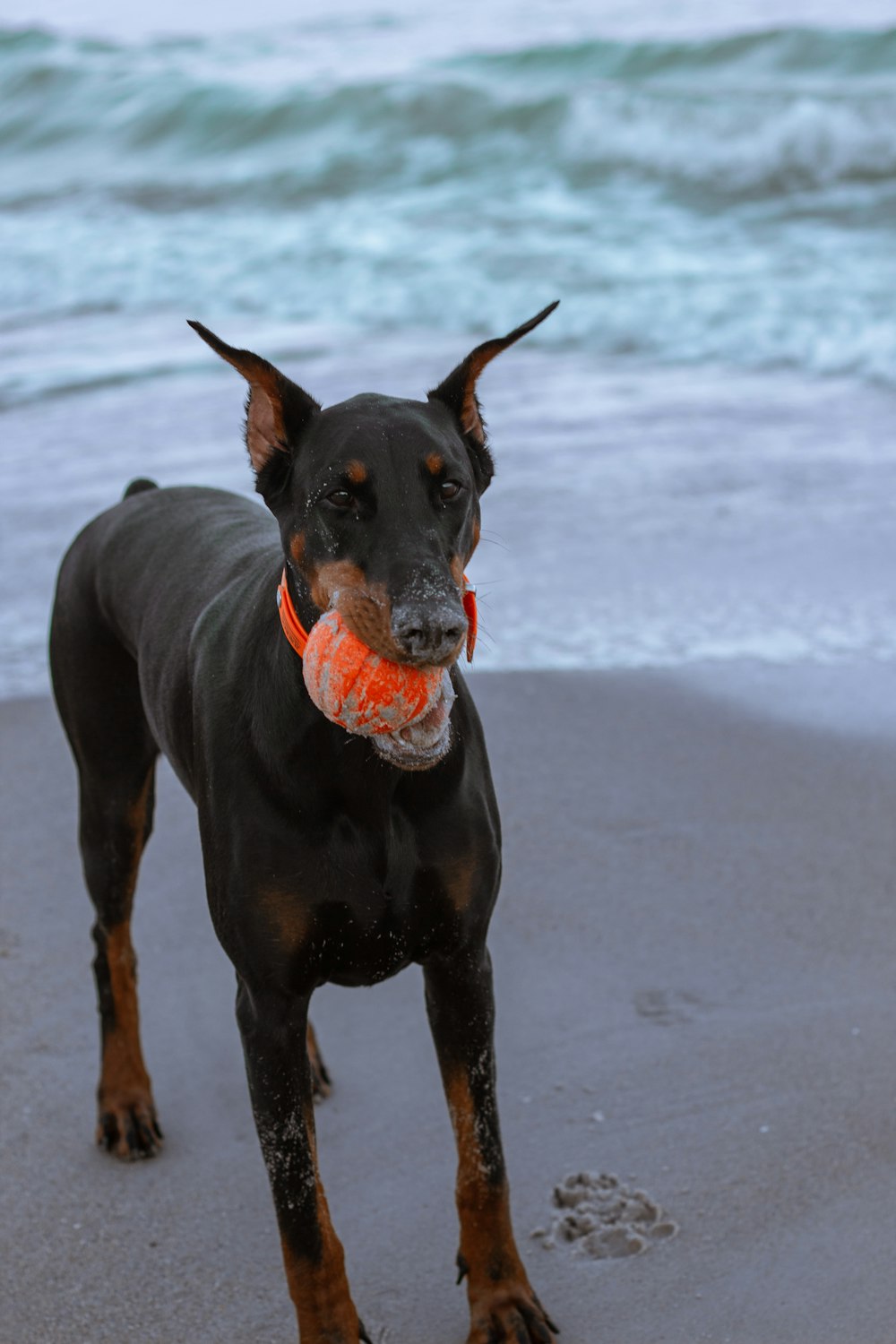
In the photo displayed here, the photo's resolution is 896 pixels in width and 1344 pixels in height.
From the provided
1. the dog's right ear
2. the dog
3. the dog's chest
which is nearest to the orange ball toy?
the dog

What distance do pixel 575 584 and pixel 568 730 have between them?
3.78ft

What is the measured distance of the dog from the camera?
238cm

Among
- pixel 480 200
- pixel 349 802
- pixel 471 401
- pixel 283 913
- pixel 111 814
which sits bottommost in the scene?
pixel 111 814

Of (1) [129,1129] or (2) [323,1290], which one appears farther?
(1) [129,1129]

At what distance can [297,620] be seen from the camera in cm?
251

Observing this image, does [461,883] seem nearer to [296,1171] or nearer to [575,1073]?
[296,1171]

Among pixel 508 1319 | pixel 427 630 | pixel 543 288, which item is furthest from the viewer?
pixel 543 288

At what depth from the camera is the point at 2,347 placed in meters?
10.1

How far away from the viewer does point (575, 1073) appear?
335 cm

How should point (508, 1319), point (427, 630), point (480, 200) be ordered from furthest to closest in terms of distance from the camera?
point (480, 200)
point (508, 1319)
point (427, 630)

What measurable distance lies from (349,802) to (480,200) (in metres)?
12.0

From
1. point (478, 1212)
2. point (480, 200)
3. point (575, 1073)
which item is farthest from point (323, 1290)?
point (480, 200)

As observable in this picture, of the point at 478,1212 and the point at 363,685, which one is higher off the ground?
the point at 363,685

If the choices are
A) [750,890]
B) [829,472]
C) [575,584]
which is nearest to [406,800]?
[750,890]
